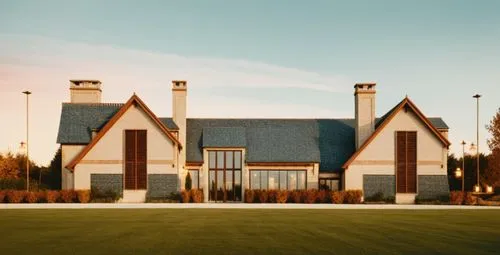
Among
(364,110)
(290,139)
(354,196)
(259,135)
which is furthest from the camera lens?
(259,135)

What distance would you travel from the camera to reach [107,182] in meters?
41.9

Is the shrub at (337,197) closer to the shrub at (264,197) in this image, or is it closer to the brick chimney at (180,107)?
the shrub at (264,197)

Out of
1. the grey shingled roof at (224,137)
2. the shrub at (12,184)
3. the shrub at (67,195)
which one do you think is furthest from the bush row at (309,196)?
the shrub at (12,184)

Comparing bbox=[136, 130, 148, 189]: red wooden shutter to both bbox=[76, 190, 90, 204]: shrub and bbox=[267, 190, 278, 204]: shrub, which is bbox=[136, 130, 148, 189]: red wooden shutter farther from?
bbox=[267, 190, 278, 204]: shrub

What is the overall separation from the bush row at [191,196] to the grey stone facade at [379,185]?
1233cm

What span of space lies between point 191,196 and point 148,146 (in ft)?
16.1

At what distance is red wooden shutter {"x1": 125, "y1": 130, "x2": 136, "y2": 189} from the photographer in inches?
1656

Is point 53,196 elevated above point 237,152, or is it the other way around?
point 237,152

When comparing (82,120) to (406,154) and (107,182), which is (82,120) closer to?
(107,182)

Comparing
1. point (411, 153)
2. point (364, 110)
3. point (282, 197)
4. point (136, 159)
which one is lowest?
point (282, 197)

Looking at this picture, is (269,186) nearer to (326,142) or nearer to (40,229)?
(326,142)

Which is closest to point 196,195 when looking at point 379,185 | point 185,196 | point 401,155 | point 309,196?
point 185,196

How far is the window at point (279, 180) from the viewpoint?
44469 millimetres

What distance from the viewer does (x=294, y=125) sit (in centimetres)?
4844
